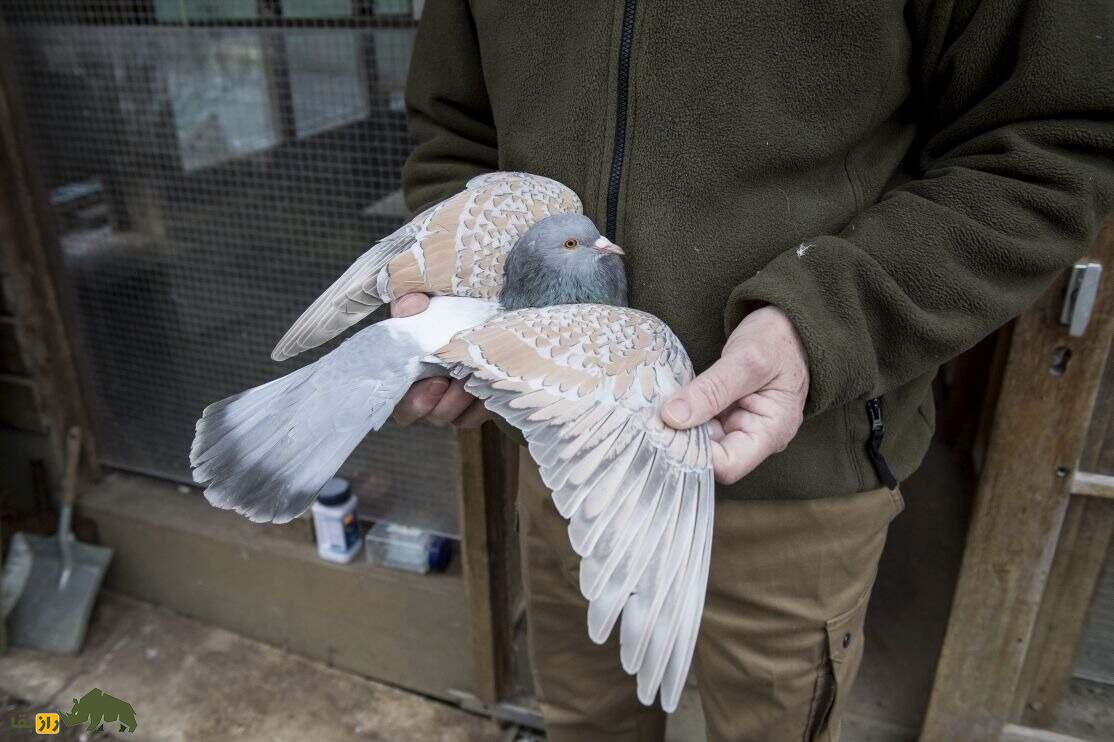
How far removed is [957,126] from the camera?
0.98 metres

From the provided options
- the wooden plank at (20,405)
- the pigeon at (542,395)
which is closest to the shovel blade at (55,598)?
the wooden plank at (20,405)

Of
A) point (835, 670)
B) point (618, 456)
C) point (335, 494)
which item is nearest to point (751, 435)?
point (618, 456)

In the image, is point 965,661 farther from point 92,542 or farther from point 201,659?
point 92,542

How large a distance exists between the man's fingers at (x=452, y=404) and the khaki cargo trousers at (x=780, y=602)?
0.95 ft

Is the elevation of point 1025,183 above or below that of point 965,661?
above

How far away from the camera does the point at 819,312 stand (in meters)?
0.90

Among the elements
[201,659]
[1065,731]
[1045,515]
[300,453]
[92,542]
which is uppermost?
[300,453]

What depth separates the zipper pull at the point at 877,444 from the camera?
1057mm

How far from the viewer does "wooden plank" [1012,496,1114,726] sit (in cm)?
152

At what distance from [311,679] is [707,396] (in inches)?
77.3

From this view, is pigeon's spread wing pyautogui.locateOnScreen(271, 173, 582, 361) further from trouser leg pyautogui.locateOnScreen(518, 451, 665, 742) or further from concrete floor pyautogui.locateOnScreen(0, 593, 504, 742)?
concrete floor pyautogui.locateOnScreen(0, 593, 504, 742)

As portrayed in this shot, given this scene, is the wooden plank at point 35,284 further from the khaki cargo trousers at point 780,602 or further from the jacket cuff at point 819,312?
the jacket cuff at point 819,312

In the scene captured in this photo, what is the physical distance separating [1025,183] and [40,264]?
2.61 meters

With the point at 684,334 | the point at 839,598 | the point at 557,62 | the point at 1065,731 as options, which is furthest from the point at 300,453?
the point at 1065,731
